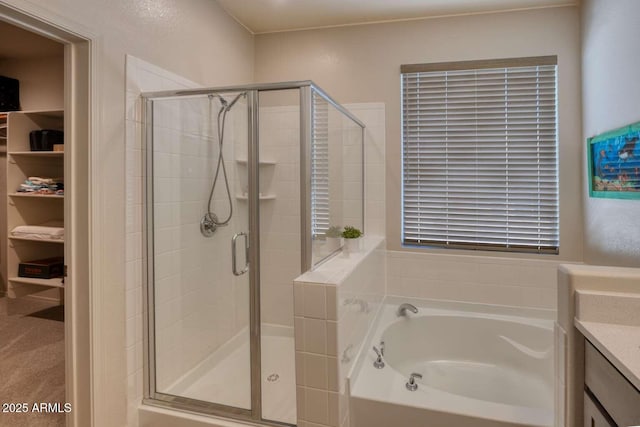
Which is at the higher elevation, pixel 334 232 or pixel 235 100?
pixel 235 100

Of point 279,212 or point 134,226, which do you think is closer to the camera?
point 134,226

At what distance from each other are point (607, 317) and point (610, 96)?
4.50 feet

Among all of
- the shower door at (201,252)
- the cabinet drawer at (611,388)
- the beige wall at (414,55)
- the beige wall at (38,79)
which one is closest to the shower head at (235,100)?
the shower door at (201,252)

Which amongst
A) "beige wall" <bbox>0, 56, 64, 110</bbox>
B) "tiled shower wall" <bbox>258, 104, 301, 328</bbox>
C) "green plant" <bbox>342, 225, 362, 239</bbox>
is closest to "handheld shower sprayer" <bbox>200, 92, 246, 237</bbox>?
"tiled shower wall" <bbox>258, 104, 301, 328</bbox>

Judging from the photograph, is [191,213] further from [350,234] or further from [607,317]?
[607,317]

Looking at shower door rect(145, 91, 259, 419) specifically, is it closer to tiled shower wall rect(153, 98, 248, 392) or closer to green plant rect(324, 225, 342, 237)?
tiled shower wall rect(153, 98, 248, 392)

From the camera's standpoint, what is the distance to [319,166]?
1.92 meters

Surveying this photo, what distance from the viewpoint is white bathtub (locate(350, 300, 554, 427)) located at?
6.22 ft

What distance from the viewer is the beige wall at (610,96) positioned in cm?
173

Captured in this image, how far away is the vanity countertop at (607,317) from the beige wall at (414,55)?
58.1 inches

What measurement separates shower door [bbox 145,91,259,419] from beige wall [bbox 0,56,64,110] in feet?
7.66

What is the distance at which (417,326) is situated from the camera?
8.65 ft

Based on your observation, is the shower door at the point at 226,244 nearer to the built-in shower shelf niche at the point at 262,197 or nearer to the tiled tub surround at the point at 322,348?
the built-in shower shelf niche at the point at 262,197

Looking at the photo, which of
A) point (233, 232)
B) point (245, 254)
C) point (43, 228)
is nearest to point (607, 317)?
point (245, 254)
